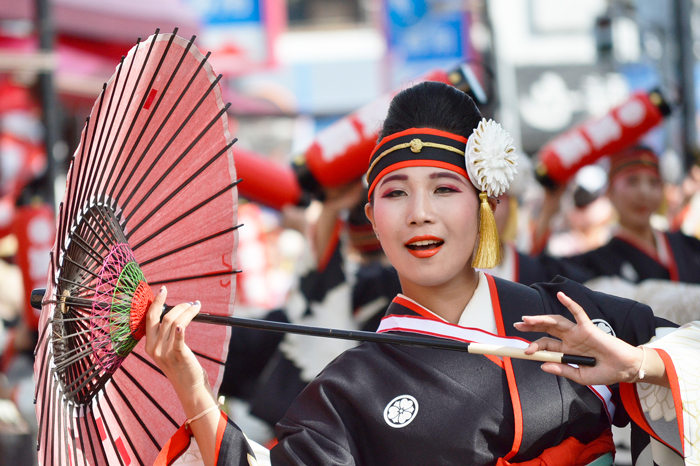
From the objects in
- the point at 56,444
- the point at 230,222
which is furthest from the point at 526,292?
the point at 56,444

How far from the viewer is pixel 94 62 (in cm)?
753

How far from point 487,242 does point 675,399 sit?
50cm

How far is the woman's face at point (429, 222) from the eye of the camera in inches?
68.0

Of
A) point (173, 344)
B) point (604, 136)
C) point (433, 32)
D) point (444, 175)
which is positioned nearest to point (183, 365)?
point (173, 344)

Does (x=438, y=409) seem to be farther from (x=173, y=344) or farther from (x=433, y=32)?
(x=433, y=32)

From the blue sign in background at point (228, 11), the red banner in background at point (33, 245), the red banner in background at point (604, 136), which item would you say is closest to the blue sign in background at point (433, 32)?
the blue sign in background at point (228, 11)

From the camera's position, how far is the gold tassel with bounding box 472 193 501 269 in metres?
1.75

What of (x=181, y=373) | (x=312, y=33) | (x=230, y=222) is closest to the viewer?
(x=181, y=373)

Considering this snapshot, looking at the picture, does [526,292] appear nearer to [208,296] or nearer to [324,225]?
[208,296]

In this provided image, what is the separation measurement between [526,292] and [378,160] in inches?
18.7

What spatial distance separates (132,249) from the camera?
1.67m

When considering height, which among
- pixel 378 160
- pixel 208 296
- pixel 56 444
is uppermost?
pixel 378 160

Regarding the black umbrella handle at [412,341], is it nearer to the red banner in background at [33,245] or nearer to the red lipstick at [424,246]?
the red lipstick at [424,246]

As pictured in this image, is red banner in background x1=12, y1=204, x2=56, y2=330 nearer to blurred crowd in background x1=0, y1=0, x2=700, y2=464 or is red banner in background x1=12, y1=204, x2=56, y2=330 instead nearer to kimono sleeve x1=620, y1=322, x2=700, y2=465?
blurred crowd in background x1=0, y1=0, x2=700, y2=464
